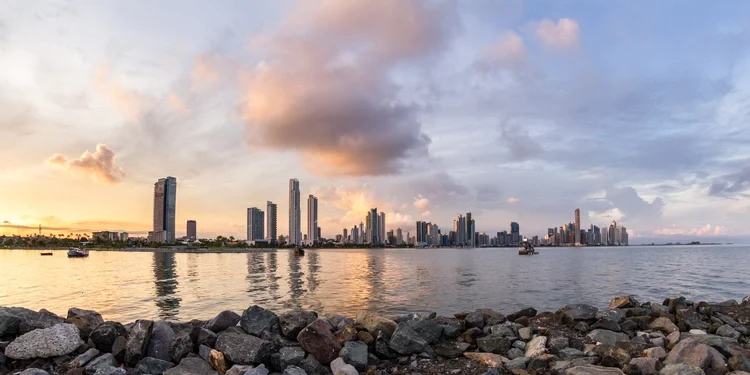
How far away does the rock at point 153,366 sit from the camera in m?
11.4

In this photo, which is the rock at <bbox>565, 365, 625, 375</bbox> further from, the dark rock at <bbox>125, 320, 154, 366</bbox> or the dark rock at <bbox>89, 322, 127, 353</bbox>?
the dark rock at <bbox>89, 322, 127, 353</bbox>

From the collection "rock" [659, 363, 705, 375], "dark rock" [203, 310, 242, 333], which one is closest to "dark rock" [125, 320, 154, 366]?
"dark rock" [203, 310, 242, 333]

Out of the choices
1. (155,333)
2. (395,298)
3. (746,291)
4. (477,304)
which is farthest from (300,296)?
(746,291)

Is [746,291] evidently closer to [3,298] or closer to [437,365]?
[437,365]

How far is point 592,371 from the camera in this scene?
10383 millimetres

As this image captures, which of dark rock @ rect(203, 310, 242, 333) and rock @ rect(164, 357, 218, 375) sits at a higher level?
dark rock @ rect(203, 310, 242, 333)

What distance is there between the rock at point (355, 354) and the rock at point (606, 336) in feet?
24.4

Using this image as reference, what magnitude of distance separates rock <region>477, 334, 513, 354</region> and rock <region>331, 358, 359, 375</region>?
4155 millimetres

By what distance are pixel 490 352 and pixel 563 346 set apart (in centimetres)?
212

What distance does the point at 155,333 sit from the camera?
12664 mm

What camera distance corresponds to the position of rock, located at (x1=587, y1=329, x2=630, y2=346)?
13.9 meters

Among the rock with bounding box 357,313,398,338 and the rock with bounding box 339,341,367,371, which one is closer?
the rock with bounding box 339,341,367,371

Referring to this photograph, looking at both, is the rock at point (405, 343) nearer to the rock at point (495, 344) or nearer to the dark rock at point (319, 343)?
the dark rock at point (319, 343)

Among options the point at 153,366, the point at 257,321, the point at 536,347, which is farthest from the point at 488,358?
the point at 153,366
